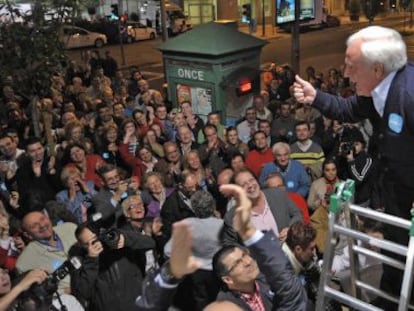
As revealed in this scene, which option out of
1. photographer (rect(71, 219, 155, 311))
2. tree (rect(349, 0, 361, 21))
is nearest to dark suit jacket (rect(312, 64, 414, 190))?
photographer (rect(71, 219, 155, 311))

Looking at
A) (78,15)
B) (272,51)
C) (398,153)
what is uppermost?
(78,15)

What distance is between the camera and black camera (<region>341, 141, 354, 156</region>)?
708cm

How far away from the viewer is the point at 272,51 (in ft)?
86.8

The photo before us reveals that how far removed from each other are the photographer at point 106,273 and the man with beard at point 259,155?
324 cm

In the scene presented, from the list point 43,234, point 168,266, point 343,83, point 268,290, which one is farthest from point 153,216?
point 343,83

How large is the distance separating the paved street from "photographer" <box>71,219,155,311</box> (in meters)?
15.9

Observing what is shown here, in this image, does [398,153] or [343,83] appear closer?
[398,153]

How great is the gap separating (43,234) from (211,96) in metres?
6.28

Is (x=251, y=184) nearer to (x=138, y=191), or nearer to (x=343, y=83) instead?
(x=138, y=191)

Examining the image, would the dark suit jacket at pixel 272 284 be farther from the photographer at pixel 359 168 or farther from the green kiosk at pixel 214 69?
the green kiosk at pixel 214 69

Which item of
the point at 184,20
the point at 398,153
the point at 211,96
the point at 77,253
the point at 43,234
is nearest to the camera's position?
the point at 398,153

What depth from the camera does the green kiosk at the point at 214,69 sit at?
1066 cm

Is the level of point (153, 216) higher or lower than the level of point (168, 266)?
lower

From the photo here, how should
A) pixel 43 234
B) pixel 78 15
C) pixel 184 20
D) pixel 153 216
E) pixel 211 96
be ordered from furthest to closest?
pixel 184 20
pixel 211 96
pixel 78 15
pixel 153 216
pixel 43 234
